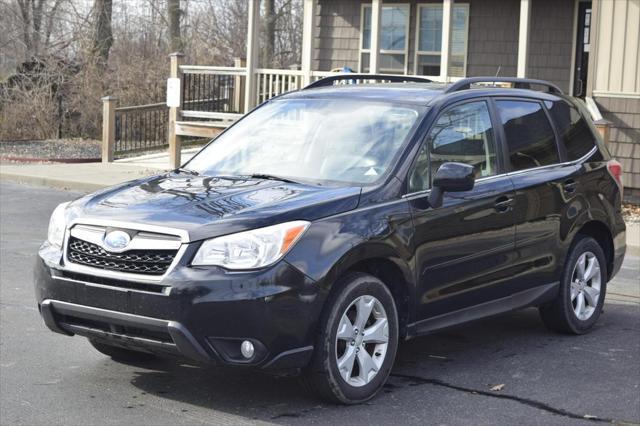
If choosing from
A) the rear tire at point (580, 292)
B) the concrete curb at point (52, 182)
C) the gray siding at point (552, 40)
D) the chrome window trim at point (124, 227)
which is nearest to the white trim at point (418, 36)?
the gray siding at point (552, 40)

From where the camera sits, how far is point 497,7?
2138 centimetres

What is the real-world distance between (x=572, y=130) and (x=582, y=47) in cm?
1321

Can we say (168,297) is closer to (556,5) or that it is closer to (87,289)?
(87,289)

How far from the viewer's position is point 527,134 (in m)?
7.44

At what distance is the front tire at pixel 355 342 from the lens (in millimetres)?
5637

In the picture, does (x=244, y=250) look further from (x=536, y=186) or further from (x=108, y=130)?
(x=108, y=130)

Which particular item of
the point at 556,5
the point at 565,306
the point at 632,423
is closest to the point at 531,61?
the point at 556,5

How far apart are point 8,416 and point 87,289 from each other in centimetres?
74

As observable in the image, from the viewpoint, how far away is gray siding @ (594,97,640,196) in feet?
53.9

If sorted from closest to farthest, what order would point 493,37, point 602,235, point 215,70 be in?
point 602,235 → point 215,70 → point 493,37

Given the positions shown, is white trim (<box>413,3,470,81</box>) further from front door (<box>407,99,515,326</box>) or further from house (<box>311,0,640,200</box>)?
front door (<box>407,99,515,326</box>)

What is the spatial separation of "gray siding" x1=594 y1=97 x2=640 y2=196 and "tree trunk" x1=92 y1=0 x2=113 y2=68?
13.5m

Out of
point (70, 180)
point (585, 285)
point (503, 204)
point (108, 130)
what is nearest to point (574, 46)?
point (108, 130)

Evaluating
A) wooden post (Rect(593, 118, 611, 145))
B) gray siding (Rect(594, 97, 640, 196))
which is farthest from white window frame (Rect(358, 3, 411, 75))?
wooden post (Rect(593, 118, 611, 145))
